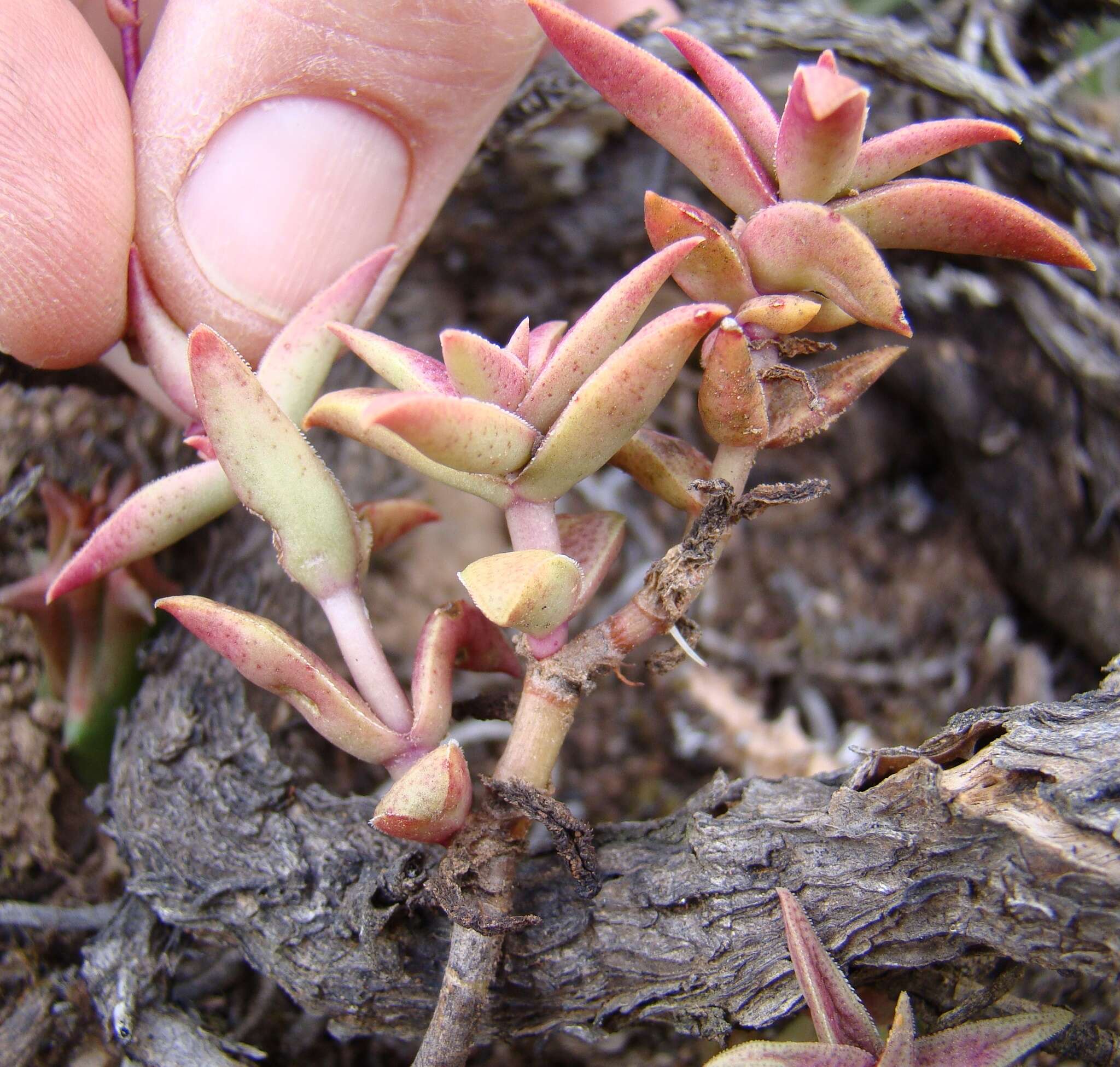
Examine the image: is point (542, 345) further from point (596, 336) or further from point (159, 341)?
point (159, 341)

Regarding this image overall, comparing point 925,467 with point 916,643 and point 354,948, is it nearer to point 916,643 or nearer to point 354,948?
point 916,643

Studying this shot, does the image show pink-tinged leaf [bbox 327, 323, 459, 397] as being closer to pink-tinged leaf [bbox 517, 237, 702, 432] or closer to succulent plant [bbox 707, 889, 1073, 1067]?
pink-tinged leaf [bbox 517, 237, 702, 432]

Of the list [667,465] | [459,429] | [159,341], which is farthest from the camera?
[159,341]

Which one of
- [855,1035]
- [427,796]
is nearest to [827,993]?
[855,1035]

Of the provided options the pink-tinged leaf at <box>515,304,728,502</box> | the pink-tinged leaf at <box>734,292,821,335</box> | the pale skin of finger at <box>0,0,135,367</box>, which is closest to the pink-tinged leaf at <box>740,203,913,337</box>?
the pink-tinged leaf at <box>734,292,821,335</box>

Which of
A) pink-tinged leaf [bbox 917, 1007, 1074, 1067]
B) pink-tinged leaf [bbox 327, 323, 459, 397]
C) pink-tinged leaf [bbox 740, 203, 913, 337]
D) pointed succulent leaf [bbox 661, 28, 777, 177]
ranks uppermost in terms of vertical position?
pointed succulent leaf [bbox 661, 28, 777, 177]

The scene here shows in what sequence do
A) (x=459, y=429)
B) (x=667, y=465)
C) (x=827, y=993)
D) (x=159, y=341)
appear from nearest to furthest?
(x=459, y=429) → (x=827, y=993) → (x=667, y=465) → (x=159, y=341)
